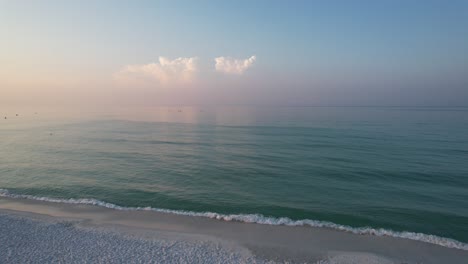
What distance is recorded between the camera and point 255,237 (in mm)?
13391

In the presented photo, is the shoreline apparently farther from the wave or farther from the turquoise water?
the turquoise water

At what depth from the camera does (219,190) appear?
21.6 meters

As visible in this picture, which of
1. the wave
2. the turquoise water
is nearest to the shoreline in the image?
the wave

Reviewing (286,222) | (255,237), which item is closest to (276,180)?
(286,222)

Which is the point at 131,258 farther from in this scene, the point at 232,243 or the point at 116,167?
the point at 116,167

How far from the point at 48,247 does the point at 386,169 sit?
2917 cm

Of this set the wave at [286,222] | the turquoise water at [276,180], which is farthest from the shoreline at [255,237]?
the turquoise water at [276,180]

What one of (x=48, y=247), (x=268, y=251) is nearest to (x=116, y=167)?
(x=48, y=247)

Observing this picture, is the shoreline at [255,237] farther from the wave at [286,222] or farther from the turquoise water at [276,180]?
the turquoise water at [276,180]

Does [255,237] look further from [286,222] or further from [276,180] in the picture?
[276,180]

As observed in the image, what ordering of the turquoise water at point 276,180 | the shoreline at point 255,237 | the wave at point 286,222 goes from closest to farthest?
the shoreline at point 255,237 < the wave at point 286,222 < the turquoise water at point 276,180

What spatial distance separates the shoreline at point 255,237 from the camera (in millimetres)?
11516

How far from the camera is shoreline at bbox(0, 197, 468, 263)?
11.5 meters

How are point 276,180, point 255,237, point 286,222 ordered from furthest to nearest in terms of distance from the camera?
point 276,180
point 286,222
point 255,237
